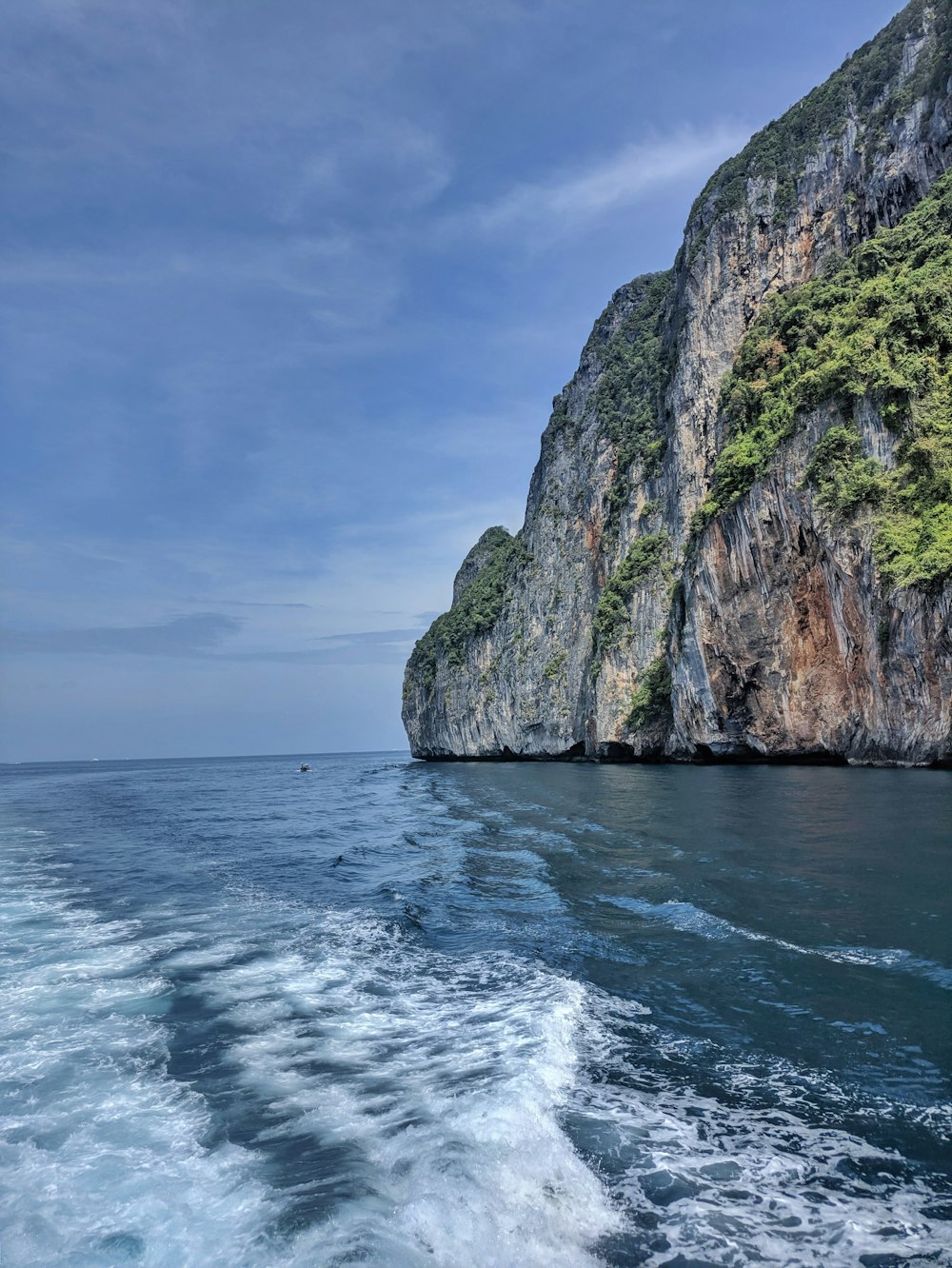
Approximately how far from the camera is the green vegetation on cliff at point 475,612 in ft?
266

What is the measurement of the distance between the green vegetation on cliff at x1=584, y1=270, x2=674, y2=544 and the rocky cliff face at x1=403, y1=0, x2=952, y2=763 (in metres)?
0.26

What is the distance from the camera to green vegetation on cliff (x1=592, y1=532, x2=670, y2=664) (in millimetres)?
51031

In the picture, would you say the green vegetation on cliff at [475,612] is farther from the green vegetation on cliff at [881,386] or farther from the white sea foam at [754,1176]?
the white sea foam at [754,1176]

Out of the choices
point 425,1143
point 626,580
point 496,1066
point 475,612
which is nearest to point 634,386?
point 626,580

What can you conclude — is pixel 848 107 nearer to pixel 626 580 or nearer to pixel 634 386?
pixel 634 386

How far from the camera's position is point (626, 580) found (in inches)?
2085

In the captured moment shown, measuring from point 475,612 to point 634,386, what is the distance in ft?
101

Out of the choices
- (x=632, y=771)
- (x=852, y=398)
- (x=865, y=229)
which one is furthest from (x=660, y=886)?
(x=865, y=229)

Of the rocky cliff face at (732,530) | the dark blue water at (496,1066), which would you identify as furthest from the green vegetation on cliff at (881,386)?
the dark blue water at (496,1066)

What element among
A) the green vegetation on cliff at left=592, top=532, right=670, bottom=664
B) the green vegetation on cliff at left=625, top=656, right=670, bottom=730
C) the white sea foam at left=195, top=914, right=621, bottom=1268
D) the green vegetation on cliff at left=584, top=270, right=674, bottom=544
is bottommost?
the white sea foam at left=195, top=914, right=621, bottom=1268

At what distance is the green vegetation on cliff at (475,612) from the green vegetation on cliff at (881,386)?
130 feet

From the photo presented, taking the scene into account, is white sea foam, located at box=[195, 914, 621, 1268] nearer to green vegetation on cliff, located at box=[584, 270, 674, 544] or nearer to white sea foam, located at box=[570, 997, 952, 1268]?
white sea foam, located at box=[570, 997, 952, 1268]

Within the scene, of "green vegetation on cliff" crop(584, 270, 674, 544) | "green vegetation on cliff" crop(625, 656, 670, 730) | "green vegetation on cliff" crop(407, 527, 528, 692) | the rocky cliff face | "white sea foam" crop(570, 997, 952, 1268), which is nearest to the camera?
"white sea foam" crop(570, 997, 952, 1268)

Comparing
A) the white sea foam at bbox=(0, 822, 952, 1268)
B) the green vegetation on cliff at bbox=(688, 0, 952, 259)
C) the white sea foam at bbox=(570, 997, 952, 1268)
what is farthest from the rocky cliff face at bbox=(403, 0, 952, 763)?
the white sea foam at bbox=(570, 997, 952, 1268)
